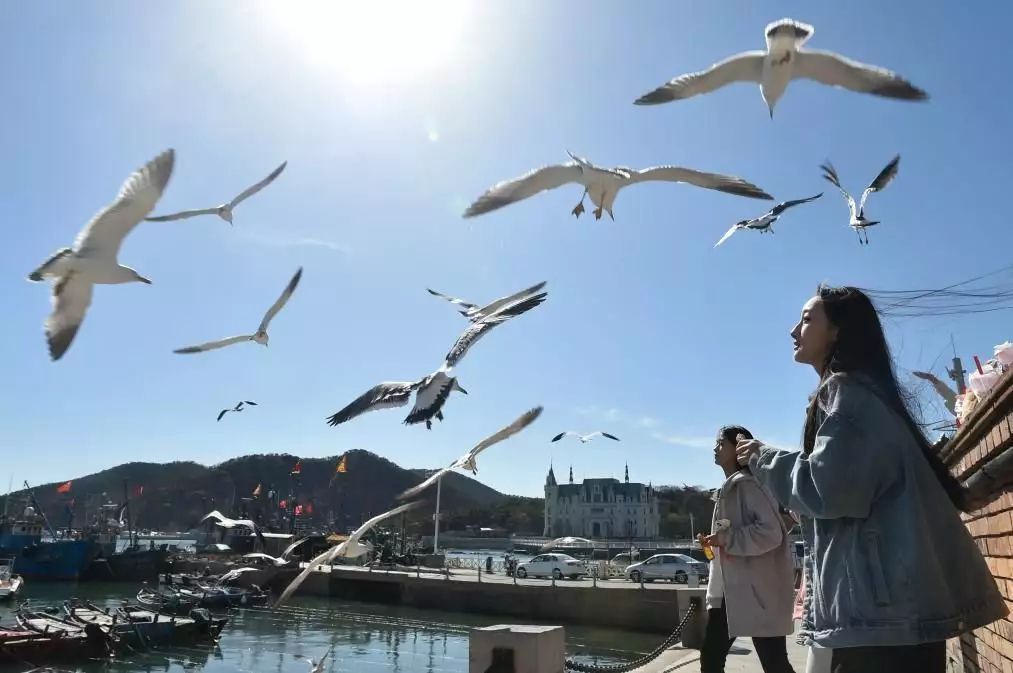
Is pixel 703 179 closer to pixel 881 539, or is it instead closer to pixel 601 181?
pixel 601 181

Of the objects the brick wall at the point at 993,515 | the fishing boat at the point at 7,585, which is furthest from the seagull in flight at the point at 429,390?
the fishing boat at the point at 7,585

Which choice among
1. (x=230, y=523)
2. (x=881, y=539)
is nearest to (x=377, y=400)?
(x=881, y=539)

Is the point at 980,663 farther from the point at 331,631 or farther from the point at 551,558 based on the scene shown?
the point at 551,558

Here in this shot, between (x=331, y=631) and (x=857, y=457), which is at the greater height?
(x=857, y=457)

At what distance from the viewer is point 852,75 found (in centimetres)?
595

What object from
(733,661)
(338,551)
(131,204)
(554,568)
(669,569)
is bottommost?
(554,568)

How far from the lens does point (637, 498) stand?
114 meters

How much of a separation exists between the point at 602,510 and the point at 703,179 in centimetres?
11353

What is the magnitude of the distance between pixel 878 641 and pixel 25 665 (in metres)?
20.4

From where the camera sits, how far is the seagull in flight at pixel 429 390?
7211 mm

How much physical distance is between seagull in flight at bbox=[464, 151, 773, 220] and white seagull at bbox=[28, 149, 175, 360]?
335 cm

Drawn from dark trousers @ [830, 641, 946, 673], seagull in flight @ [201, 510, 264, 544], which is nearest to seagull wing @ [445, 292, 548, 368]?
dark trousers @ [830, 641, 946, 673]

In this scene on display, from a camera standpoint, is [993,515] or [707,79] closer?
[993,515]

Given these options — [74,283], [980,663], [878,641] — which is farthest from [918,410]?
[74,283]
